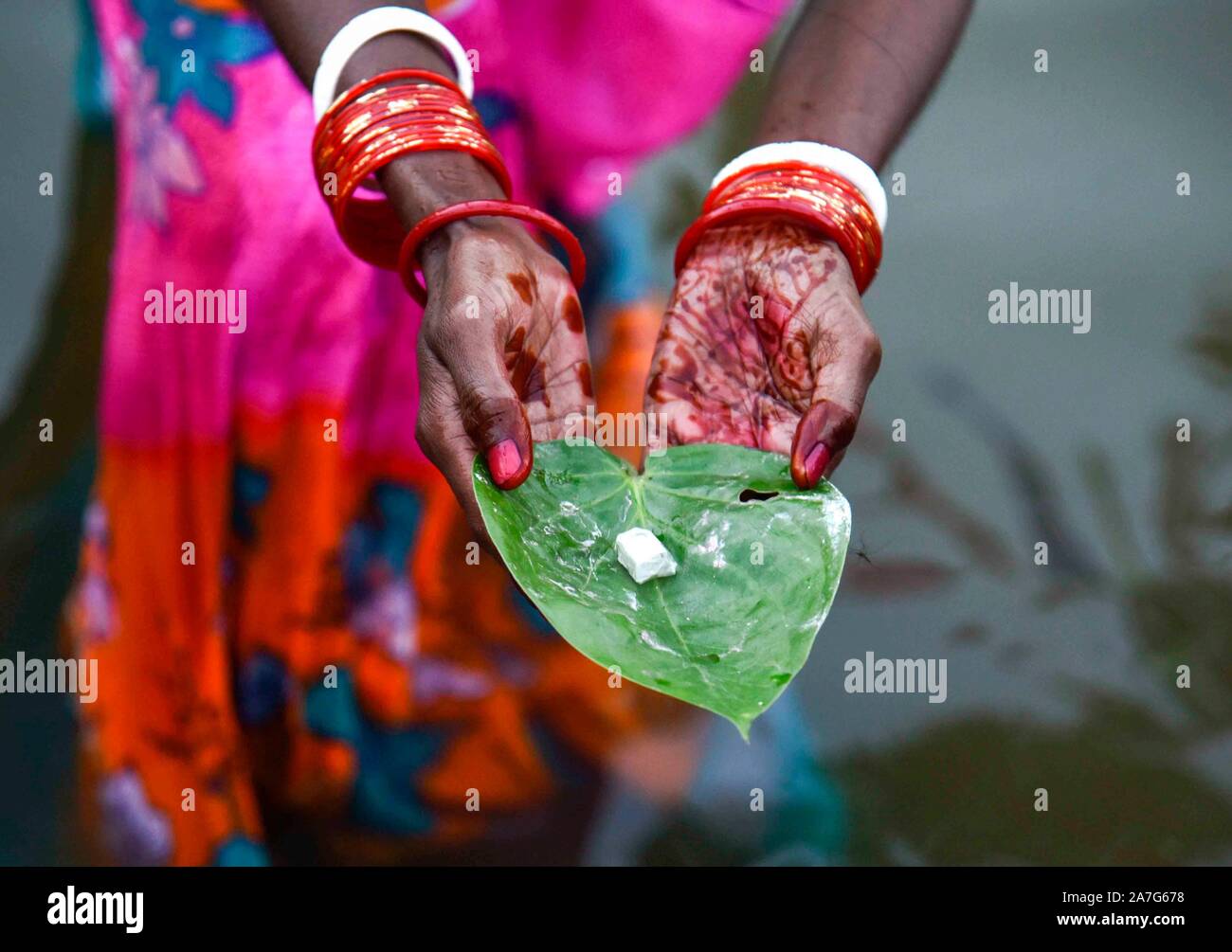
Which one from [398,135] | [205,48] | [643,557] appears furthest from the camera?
[205,48]

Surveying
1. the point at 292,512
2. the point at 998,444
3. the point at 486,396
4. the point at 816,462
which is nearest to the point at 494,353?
the point at 486,396

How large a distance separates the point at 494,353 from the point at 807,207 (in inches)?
7.6

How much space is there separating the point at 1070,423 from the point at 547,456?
522 millimetres

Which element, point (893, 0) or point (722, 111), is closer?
point (893, 0)

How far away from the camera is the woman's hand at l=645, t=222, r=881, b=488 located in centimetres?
51

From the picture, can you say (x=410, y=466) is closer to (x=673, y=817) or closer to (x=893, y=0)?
(x=673, y=817)

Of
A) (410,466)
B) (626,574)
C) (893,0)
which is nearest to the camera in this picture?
(626,574)

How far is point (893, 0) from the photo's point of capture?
2.15ft

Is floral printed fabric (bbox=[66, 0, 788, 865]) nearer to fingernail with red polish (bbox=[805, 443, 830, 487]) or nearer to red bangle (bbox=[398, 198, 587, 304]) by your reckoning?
red bangle (bbox=[398, 198, 587, 304])

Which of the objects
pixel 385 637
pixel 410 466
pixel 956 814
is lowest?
pixel 956 814

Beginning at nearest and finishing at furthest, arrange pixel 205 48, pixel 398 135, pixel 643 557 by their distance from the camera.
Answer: pixel 643 557
pixel 398 135
pixel 205 48

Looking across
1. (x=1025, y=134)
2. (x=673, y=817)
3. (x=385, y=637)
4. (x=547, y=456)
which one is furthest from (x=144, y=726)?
(x=1025, y=134)

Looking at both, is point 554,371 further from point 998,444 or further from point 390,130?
point 998,444

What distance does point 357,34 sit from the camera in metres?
0.56
